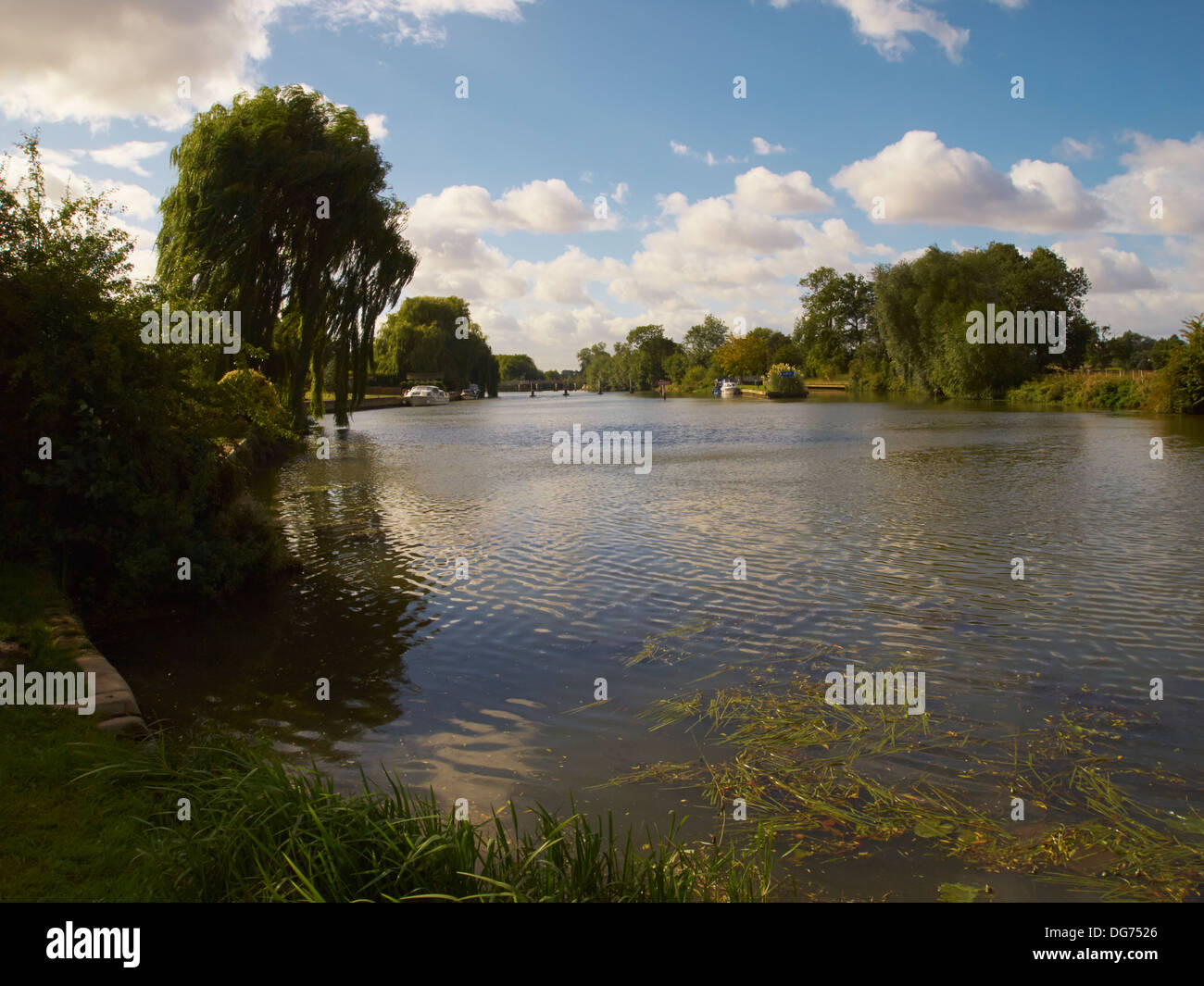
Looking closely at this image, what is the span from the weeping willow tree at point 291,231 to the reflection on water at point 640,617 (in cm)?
716

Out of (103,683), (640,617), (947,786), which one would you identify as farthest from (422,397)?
(947,786)

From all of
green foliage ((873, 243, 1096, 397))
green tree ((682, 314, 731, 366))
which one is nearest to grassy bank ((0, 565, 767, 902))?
green foliage ((873, 243, 1096, 397))

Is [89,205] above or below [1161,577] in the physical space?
above

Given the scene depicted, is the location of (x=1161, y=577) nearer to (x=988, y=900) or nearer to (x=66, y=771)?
(x=988, y=900)

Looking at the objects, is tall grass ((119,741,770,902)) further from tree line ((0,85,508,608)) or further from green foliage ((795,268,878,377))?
green foliage ((795,268,878,377))

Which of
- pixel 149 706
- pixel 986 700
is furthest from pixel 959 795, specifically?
pixel 149 706

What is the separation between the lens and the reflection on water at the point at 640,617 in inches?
262

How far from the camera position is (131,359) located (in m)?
9.85

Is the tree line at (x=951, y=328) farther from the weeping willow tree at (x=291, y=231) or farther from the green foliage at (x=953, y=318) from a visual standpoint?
the weeping willow tree at (x=291, y=231)

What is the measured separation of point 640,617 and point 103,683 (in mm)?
5484

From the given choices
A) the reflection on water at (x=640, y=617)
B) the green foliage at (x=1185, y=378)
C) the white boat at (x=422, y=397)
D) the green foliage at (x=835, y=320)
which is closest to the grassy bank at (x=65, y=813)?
the reflection on water at (x=640, y=617)

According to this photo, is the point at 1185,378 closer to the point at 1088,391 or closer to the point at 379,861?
the point at 1088,391

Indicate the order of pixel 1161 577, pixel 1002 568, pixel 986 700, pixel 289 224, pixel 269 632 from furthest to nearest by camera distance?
pixel 289 224, pixel 1002 568, pixel 1161 577, pixel 269 632, pixel 986 700

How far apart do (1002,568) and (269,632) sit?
970 cm
